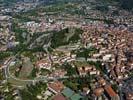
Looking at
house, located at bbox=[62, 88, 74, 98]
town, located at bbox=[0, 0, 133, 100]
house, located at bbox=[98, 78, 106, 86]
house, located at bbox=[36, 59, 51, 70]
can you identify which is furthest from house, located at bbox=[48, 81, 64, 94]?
house, located at bbox=[36, 59, 51, 70]

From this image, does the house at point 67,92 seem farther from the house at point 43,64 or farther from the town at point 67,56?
the house at point 43,64

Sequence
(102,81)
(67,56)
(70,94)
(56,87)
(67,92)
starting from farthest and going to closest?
(67,56) < (102,81) < (56,87) < (67,92) < (70,94)

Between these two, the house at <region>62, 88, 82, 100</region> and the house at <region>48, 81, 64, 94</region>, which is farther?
the house at <region>48, 81, 64, 94</region>

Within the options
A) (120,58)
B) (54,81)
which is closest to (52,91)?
(54,81)

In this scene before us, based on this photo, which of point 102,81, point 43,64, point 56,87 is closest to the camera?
point 56,87

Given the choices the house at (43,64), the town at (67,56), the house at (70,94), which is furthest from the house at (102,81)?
the house at (43,64)

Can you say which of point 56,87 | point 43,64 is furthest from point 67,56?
point 56,87

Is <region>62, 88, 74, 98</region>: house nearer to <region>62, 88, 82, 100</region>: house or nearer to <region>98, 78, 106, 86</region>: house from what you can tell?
<region>62, 88, 82, 100</region>: house

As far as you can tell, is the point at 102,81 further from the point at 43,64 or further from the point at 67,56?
the point at 67,56
